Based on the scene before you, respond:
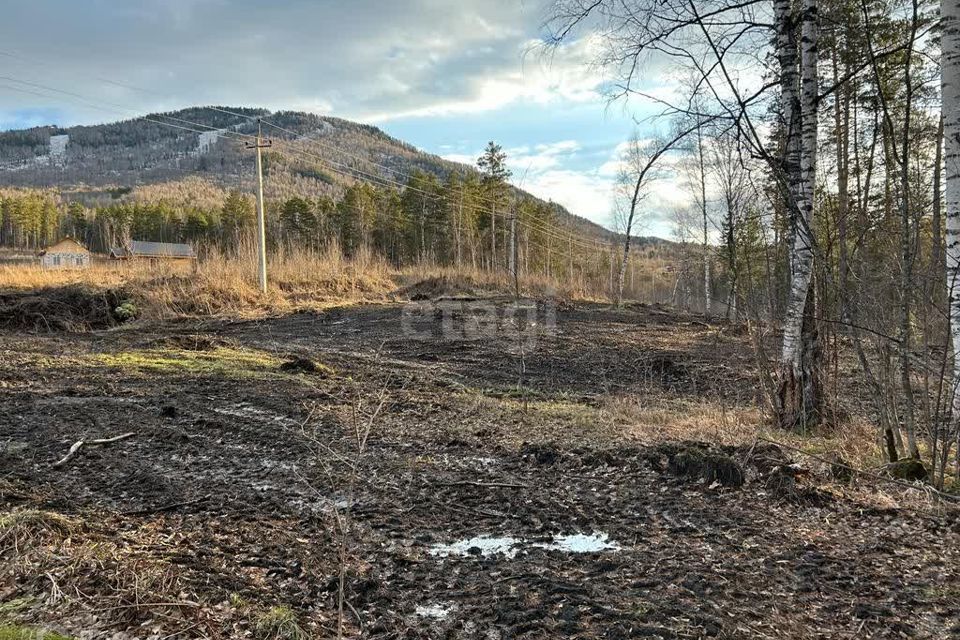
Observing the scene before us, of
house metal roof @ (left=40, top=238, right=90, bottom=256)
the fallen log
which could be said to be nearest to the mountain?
house metal roof @ (left=40, top=238, right=90, bottom=256)

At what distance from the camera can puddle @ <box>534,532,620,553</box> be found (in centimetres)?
251

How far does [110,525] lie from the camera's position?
8.30 feet

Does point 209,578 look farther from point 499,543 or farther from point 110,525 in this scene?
point 499,543

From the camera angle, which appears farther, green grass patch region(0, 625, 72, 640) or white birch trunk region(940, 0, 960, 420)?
white birch trunk region(940, 0, 960, 420)

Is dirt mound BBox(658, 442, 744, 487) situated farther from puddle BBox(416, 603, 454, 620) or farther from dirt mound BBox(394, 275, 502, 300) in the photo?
dirt mound BBox(394, 275, 502, 300)

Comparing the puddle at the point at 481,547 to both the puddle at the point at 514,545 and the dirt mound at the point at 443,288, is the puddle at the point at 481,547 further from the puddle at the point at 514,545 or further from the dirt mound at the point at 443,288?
the dirt mound at the point at 443,288

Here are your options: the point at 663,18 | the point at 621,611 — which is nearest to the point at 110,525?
the point at 621,611

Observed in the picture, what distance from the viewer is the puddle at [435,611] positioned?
1.96 meters

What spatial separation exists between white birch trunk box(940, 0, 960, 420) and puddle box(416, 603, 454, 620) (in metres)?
2.94

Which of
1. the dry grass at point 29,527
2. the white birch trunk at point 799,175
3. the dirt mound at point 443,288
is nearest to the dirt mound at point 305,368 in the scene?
the dry grass at point 29,527

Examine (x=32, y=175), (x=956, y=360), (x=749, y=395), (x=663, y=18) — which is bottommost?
(x=749, y=395)

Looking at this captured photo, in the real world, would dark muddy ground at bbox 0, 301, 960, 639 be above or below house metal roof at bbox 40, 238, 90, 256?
below

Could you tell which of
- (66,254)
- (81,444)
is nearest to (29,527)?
(81,444)

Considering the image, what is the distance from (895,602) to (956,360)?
1618mm
